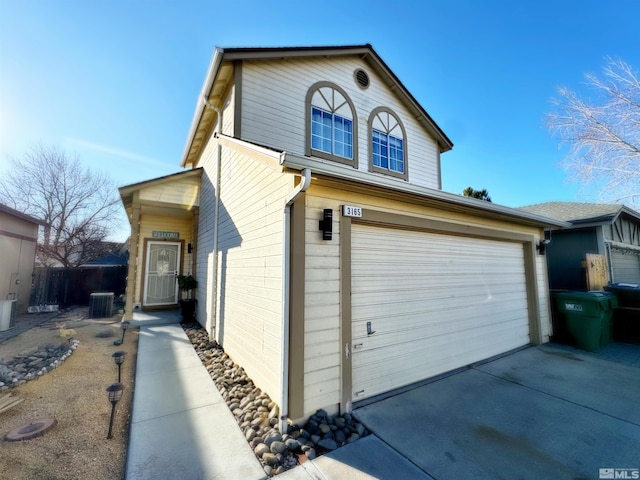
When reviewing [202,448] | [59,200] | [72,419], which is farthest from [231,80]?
[59,200]

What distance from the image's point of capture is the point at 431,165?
9.08m

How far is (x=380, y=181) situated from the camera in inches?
133

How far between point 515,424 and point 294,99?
273 inches

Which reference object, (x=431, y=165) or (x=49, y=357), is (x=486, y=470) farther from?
(x=431, y=165)

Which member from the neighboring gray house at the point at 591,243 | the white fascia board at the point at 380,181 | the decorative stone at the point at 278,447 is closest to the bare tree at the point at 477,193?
the neighboring gray house at the point at 591,243

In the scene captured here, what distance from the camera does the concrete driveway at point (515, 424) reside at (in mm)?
2367

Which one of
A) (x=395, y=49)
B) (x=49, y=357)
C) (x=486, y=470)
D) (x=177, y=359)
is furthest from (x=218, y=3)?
(x=486, y=470)

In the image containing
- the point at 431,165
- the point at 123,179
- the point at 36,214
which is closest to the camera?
the point at 431,165

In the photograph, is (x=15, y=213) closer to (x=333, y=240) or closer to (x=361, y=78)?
(x=333, y=240)

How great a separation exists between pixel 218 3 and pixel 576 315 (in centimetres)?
991

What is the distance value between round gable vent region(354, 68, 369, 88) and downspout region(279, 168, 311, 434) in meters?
6.34

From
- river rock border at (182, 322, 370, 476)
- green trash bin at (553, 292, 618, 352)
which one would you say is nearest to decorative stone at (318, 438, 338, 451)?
river rock border at (182, 322, 370, 476)

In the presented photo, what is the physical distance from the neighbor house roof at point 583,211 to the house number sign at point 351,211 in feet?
26.4

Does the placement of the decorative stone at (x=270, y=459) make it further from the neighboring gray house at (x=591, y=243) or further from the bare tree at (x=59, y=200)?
the bare tree at (x=59, y=200)
